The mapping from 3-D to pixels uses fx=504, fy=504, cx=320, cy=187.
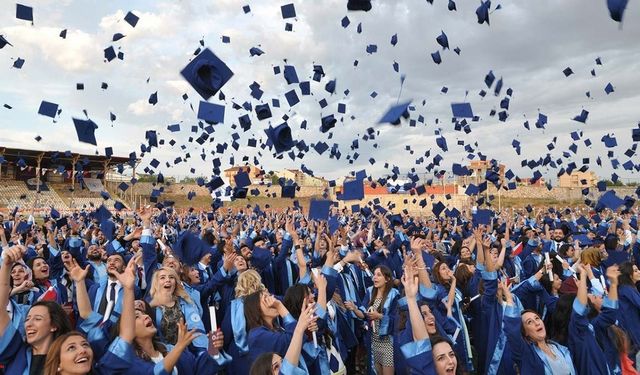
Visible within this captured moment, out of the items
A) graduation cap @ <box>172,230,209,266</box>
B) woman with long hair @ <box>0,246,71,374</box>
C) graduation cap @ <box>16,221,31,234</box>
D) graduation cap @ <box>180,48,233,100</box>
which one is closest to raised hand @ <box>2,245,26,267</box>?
woman with long hair @ <box>0,246,71,374</box>

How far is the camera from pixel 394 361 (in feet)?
14.6

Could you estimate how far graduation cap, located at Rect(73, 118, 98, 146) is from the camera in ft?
Result: 27.4

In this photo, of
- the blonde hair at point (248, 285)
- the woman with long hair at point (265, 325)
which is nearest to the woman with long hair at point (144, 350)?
the woman with long hair at point (265, 325)

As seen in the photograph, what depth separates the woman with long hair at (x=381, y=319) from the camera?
179 inches

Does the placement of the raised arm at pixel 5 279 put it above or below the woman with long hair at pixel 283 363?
above

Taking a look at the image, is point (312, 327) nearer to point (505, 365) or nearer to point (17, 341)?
point (17, 341)

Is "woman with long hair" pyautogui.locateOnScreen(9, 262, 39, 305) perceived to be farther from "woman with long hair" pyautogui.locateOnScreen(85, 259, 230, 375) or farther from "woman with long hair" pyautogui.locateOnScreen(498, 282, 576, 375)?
"woman with long hair" pyautogui.locateOnScreen(498, 282, 576, 375)

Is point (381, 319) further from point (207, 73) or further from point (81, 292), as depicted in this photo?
point (207, 73)

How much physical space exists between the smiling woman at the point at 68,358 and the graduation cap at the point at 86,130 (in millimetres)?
6513

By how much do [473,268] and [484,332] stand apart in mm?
796

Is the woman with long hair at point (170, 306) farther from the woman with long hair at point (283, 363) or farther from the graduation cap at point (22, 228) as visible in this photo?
the graduation cap at point (22, 228)

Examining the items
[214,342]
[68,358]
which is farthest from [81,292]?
[214,342]

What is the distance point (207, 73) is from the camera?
618 cm

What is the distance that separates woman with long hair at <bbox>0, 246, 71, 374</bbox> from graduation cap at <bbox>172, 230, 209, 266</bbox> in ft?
8.43
